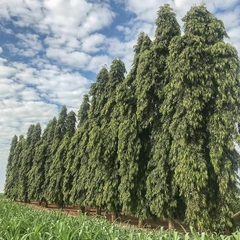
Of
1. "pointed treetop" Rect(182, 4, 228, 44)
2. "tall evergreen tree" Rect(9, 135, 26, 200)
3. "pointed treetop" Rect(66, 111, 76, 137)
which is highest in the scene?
"pointed treetop" Rect(182, 4, 228, 44)

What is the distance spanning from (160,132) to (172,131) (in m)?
1.45

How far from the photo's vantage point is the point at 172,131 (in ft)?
39.4

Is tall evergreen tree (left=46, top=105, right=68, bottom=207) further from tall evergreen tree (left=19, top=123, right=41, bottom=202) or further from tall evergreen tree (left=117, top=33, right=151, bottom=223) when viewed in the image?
tall evergreen tree (left=117, top=33, right=151, bottom=223)

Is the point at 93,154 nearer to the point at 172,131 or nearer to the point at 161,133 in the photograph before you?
the point at 161,133

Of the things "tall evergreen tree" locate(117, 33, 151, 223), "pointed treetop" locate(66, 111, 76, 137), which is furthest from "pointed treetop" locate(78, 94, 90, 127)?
"tall evergreen tree" locate(117, 33, 151, 223)

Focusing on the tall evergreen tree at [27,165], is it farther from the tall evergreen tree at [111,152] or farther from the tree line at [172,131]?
the tall evergreen tree at [111,152]

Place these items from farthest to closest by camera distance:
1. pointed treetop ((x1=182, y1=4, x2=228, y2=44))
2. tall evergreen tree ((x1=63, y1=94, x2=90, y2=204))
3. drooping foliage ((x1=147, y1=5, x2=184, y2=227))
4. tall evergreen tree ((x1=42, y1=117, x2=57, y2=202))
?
tall evergreen tree ((x1=42, y1=117, x2=57, y2=202)) → tall evergreen tree ((x1=63, y1=94, x2=90, y2=204)) → pointed treetop ((x1=182, y1=4, x2=228, y2=44)) → drooping foliage ((x1=147, y1=5, x2=184, y2=227))

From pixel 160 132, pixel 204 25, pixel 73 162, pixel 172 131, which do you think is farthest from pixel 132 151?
pixel 73 162

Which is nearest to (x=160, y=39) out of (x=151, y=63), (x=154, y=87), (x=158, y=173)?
(x=151, y=63)

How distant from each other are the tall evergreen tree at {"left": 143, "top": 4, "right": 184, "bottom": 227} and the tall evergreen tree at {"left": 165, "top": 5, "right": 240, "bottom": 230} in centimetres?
58

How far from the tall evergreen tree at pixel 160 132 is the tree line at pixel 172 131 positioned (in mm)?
48

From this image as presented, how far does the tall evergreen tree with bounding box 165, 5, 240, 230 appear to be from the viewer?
10742mm

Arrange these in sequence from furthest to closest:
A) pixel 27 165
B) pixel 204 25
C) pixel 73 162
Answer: pixel 27 165 → pixel 73 162 → pixel 204 25

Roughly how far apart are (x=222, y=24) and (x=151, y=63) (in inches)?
158
